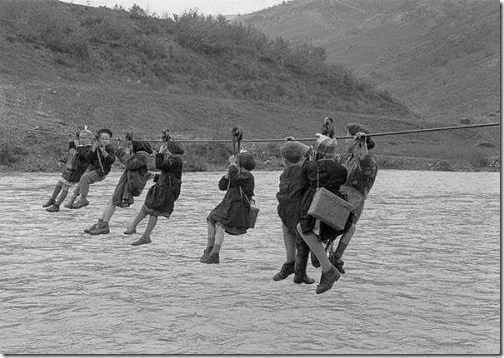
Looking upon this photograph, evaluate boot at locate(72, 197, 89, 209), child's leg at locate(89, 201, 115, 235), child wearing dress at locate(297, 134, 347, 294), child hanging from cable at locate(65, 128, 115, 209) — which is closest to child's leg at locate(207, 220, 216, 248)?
child wearing dress at locate(297, 134, 347, 294)

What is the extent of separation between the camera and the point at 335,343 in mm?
6625

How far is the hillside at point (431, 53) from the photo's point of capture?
297 feet

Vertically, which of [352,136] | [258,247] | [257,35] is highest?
[257,35]

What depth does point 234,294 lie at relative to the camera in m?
8.55

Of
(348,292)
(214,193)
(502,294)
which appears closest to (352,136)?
(348,292)

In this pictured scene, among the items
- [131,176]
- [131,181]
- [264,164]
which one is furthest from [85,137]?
[264,164]

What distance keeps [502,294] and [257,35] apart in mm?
61663

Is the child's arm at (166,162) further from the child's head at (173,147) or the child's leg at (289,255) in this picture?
the child's leg at (289,255)

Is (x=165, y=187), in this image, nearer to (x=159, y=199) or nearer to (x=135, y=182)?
(x=159, y=199)

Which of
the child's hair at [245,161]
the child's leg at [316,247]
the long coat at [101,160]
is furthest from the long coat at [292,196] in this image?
the long coat at [101,160]

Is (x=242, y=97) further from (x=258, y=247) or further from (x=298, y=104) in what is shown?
(x=258, y=247)

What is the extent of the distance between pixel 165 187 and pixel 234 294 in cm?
314

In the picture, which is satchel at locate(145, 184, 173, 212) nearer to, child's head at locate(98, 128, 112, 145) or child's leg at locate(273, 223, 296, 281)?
child's head at locate(98, 128, 112, 145)

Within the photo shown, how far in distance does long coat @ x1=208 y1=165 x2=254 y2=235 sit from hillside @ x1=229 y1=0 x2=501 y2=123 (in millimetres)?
68007
